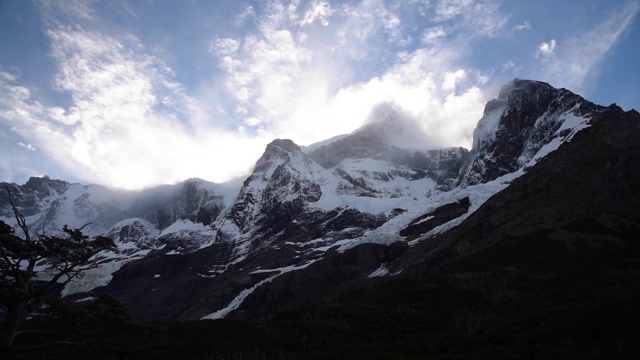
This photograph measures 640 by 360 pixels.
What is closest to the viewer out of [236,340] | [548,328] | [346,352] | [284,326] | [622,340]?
[622,340]

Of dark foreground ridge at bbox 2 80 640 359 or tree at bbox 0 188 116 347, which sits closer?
tree at bbox 0 188 116 347

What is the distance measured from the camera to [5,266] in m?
22.1

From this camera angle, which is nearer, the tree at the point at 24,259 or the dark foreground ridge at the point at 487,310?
the tree at the point at 24,259

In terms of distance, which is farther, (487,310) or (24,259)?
(487,310)

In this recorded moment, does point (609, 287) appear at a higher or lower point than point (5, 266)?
lower

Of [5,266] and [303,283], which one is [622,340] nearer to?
[5,266]

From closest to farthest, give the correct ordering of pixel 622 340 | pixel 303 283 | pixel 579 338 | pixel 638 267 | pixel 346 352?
pixel 622 340 < pixel 579 338 < pixel 346 352 < pixel 638 267 < pixel 303 283

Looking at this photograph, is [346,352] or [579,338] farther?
[346,352]

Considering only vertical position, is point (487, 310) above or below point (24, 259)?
below

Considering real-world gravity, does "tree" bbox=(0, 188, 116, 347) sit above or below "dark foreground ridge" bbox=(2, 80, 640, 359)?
above

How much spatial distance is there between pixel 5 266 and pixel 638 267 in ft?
279

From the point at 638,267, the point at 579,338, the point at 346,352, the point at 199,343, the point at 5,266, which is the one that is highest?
the point at 5,266

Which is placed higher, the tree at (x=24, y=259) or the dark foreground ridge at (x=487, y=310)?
the tree at (x=24, y=259)

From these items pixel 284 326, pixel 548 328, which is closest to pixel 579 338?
pixel 548 328
